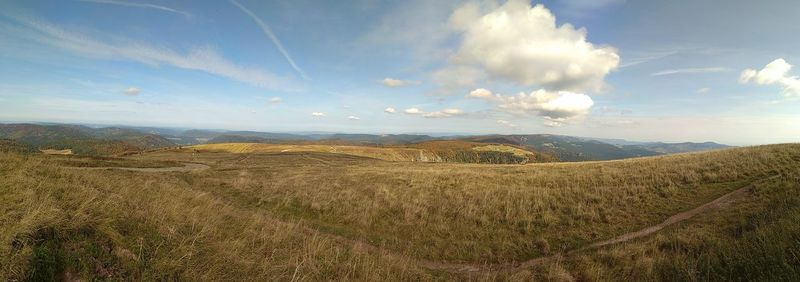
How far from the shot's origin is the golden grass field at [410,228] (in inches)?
202

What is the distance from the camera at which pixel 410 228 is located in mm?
14438

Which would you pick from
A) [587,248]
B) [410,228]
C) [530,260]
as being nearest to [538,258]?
[530,260]

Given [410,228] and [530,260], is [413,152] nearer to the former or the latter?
[410,228]

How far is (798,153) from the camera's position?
19312mm

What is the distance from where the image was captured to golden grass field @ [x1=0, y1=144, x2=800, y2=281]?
16.8 feet

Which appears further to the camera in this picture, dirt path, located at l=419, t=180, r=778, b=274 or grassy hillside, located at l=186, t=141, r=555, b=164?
grassy hillside, located at l=186, t=141, r=555, b=164

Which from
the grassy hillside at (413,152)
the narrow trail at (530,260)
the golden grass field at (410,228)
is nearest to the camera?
the golden grass field at (410,228)

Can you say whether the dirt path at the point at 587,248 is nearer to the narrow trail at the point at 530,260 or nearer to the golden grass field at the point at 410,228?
the narrow trail at the point at 530,260

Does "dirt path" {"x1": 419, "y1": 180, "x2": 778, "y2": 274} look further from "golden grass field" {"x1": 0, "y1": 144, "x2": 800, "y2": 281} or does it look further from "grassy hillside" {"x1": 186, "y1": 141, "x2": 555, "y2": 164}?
"grassy hillside" {"x1": 186, "y1": 141, "x2": 555, "y2": 164}

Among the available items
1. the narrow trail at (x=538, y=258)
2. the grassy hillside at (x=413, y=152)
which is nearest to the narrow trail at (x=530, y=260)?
the narrow trail at (x=538, y=258)

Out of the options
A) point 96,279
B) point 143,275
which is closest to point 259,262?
point 143,275

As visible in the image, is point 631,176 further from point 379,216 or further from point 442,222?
point 379,216

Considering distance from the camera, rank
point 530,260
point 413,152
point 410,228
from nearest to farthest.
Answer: point 530,260
point 410,228
point 413,152

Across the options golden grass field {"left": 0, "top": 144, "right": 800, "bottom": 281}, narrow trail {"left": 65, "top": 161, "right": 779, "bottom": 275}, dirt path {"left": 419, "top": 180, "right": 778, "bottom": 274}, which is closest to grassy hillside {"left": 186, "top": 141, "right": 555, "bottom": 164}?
golden grass field {"left": 0, "top": 144, "right": 800, "bottom": 281}
